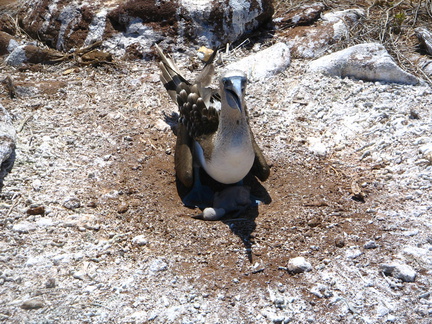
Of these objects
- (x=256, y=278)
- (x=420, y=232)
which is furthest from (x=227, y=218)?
(x=420, y=232)

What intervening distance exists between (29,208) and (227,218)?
1.63 m

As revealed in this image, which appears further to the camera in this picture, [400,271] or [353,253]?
[353,253]

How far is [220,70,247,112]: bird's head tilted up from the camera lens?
4.16 meters

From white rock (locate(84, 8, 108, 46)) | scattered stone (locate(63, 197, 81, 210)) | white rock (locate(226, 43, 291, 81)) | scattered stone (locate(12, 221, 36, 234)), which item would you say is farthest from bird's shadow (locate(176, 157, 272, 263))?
white rock (locate(84, 8, 108, 46))

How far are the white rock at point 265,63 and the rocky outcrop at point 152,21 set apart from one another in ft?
1.85

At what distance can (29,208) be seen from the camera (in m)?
4.49

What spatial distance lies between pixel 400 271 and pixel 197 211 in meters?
1.82

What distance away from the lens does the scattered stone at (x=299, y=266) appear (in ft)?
13.0

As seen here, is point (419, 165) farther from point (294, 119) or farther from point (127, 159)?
point (127, 159)

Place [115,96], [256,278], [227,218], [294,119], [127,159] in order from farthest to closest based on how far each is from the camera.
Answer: [115,96] → [294,119] → [127,159] → [227,218] → [256,278]

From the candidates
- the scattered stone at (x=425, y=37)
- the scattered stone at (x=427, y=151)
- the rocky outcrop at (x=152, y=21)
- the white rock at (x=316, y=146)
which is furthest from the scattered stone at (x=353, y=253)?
the rocky outcrop at (x=152, y=21)

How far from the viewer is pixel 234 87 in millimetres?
4152

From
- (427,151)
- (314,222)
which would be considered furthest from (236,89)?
(427,151)

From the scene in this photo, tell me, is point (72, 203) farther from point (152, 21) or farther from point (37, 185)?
point (152, 21)
